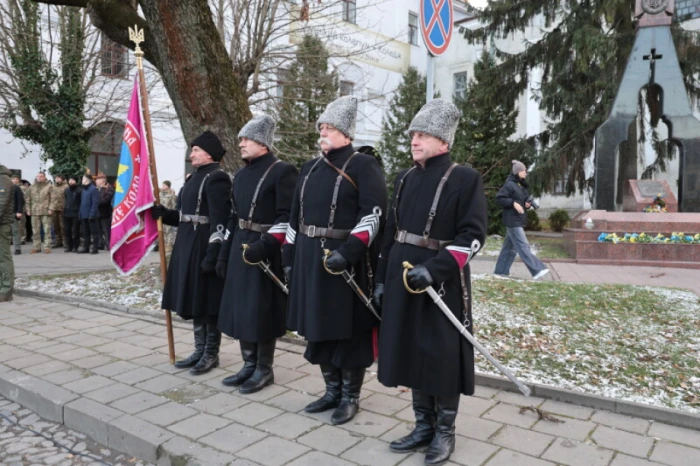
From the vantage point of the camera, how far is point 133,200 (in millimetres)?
5438

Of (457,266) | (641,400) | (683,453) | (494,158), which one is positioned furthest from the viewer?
(494,158)

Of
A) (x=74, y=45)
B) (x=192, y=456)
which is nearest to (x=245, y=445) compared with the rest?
(x=192, y=456)

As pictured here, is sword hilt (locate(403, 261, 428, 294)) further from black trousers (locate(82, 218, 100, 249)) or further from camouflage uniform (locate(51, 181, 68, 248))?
camouflage uniform (locate(51, 181, 68, 248))

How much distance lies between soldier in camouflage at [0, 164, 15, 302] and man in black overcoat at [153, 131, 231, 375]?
175 inches

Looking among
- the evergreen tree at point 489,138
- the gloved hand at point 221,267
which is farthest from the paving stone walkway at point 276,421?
the evergreen tree at point 489,138

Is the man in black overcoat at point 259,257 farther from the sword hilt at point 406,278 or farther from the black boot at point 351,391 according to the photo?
the sword hilt at point 406,278

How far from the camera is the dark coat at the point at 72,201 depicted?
15609 mm

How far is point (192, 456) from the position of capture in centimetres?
353

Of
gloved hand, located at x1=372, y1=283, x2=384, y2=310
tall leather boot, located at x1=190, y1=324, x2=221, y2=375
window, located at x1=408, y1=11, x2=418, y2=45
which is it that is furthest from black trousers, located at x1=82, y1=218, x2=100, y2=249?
window, located at x1=408, y1=11, x2=418, y2=45

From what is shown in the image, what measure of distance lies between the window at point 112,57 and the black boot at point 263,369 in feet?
45.9

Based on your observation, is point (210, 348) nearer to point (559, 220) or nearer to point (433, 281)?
point (433, 281)

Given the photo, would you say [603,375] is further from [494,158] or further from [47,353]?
[494,158]

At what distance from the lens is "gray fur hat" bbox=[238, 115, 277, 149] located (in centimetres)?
467

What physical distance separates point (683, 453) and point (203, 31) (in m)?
6.75
